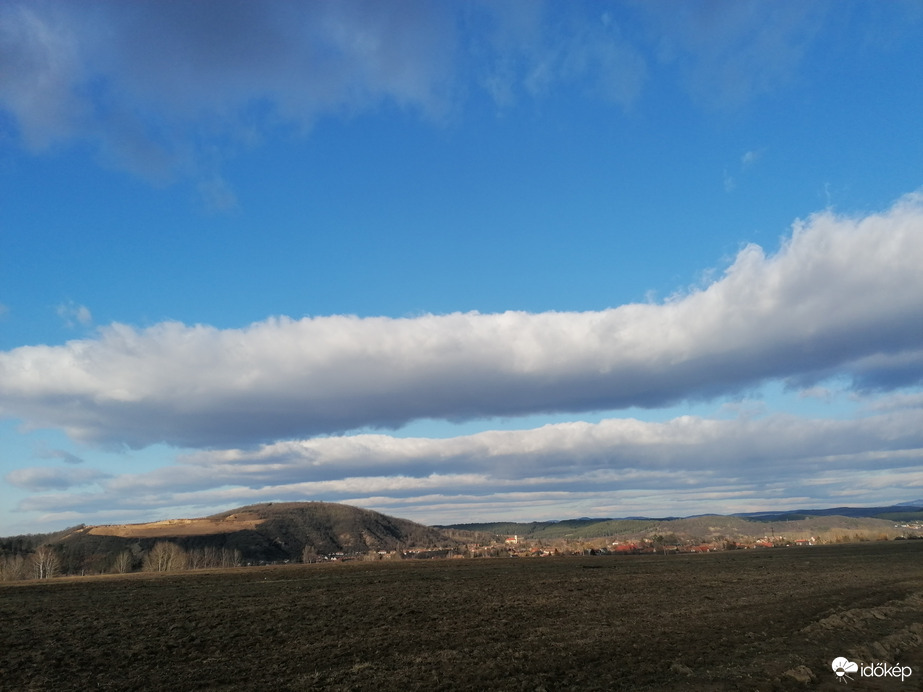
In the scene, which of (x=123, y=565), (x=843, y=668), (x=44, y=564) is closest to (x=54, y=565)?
(x=44, y=564)

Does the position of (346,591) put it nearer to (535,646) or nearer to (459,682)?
(535,646)

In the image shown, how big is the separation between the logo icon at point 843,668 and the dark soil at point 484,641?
26cm

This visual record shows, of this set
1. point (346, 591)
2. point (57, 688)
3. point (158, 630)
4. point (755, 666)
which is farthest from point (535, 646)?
point (346, 591)

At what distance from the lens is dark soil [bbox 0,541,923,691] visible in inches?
786

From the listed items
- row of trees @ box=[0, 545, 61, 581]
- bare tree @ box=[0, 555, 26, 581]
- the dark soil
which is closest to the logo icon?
the dark soil

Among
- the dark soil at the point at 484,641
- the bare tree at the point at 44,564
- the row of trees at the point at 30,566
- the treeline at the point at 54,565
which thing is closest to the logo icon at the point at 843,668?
the dark soil at the point at 484,641

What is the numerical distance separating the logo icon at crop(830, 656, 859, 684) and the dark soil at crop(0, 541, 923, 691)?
0.26 metres

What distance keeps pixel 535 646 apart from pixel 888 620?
18.1m

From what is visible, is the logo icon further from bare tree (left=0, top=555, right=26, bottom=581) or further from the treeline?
bare tree (left=0, top=555, right=26, bottom=581)

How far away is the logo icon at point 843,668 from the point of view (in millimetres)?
19031

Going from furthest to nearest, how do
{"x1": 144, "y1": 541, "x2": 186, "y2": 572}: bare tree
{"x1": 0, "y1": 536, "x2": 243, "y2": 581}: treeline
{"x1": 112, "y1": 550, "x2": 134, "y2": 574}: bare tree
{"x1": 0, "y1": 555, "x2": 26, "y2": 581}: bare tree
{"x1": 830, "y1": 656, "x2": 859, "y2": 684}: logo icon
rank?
{"x1": 144, "y1": 541, "x2": 186, "y2": 572}: bare tree, {"x1": 112, "y1": 550, "x2": 134, "y2": 574}: bare tree, {"x1": 0, "y1": 536, "x2": 243, "y2": 581}: treeline, {"x1": 0, "y1": 555, "x2": 26, "y2": 581}: bare tree, {"x1": 830, "y1": 656, "x2": 859, "y2": 684}: logo icon

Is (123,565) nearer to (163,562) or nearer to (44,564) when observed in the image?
(163,562)

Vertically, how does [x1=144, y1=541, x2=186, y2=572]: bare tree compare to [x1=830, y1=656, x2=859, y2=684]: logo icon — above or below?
below

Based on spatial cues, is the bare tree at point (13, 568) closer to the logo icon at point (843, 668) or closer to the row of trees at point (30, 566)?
the row of trees at point (30, 566)
